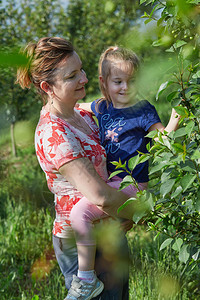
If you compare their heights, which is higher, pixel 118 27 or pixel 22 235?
pixel 118 27

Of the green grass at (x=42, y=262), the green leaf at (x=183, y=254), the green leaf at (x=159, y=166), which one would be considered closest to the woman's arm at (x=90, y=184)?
the green leaf at (x=183, y=254)

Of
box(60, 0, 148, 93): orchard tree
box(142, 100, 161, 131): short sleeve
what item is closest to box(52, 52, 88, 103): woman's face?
box(142, 100, 161, 131): short sleeve

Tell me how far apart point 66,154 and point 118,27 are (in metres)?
6.79

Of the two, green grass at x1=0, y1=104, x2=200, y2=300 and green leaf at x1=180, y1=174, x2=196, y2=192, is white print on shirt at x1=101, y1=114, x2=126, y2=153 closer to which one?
green grass at x1=0, y1=104, x2=200, y2=300

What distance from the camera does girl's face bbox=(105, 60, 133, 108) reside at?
6.76 feet

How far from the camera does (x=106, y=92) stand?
227cm

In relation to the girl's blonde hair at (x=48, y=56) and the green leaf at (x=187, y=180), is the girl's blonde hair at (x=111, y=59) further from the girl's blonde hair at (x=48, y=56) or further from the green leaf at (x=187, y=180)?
the green leaf at (x=187, y=180)

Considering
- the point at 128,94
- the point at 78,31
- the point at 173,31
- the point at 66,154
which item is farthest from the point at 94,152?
the point at 78,31

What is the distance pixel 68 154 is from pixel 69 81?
1.14ft

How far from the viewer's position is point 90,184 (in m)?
1.74

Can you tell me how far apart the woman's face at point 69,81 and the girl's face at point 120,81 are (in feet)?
0.77

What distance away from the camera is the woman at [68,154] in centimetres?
177

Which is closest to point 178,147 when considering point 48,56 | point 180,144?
point 180,144

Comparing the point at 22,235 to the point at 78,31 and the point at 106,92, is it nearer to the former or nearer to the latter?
the point at 106,92
